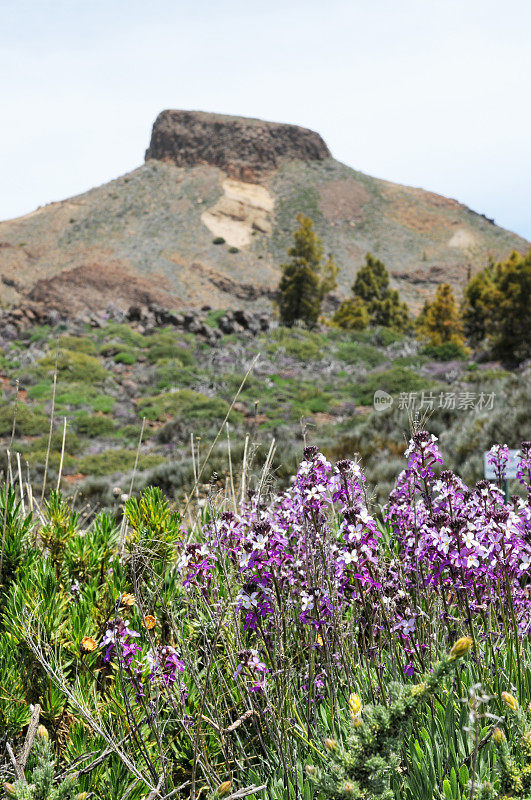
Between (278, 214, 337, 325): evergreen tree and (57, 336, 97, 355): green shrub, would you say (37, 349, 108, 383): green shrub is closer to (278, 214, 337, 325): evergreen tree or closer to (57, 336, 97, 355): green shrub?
(57, 336, 97, 355): green shrub

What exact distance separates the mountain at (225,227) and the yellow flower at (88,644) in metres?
40.7

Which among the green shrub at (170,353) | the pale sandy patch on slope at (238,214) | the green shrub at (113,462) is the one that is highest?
the pale sandy patch on slope at (238,214)

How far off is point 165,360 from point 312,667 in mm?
22915

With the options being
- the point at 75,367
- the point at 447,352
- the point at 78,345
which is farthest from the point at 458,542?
the point at 78,345

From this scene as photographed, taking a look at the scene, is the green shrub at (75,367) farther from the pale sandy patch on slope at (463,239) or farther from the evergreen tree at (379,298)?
the pale sandy patch on slope at (463,239)

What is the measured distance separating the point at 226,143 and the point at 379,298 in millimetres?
36860

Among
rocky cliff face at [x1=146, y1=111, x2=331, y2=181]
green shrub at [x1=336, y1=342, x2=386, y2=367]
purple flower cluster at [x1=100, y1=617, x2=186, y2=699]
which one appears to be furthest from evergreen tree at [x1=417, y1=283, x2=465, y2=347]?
Result: rocky cliff face at [x1=146, y1=111, x2=331, y2=181]

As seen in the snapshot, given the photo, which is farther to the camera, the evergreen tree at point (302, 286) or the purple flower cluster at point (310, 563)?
the evergreen tree at point (302, 286)

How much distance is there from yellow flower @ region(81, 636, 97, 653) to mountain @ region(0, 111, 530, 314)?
134 feet

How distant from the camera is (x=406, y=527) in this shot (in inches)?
97.7

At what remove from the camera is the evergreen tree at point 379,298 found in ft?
134

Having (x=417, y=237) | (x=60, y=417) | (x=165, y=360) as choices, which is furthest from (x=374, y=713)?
(x=417, y=237)

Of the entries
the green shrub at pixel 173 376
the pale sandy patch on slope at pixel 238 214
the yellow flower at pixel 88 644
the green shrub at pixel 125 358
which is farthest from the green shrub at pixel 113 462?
the pale sandy patch on slope at pixel 238 214

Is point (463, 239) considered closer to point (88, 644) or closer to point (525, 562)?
point (525, 562)
